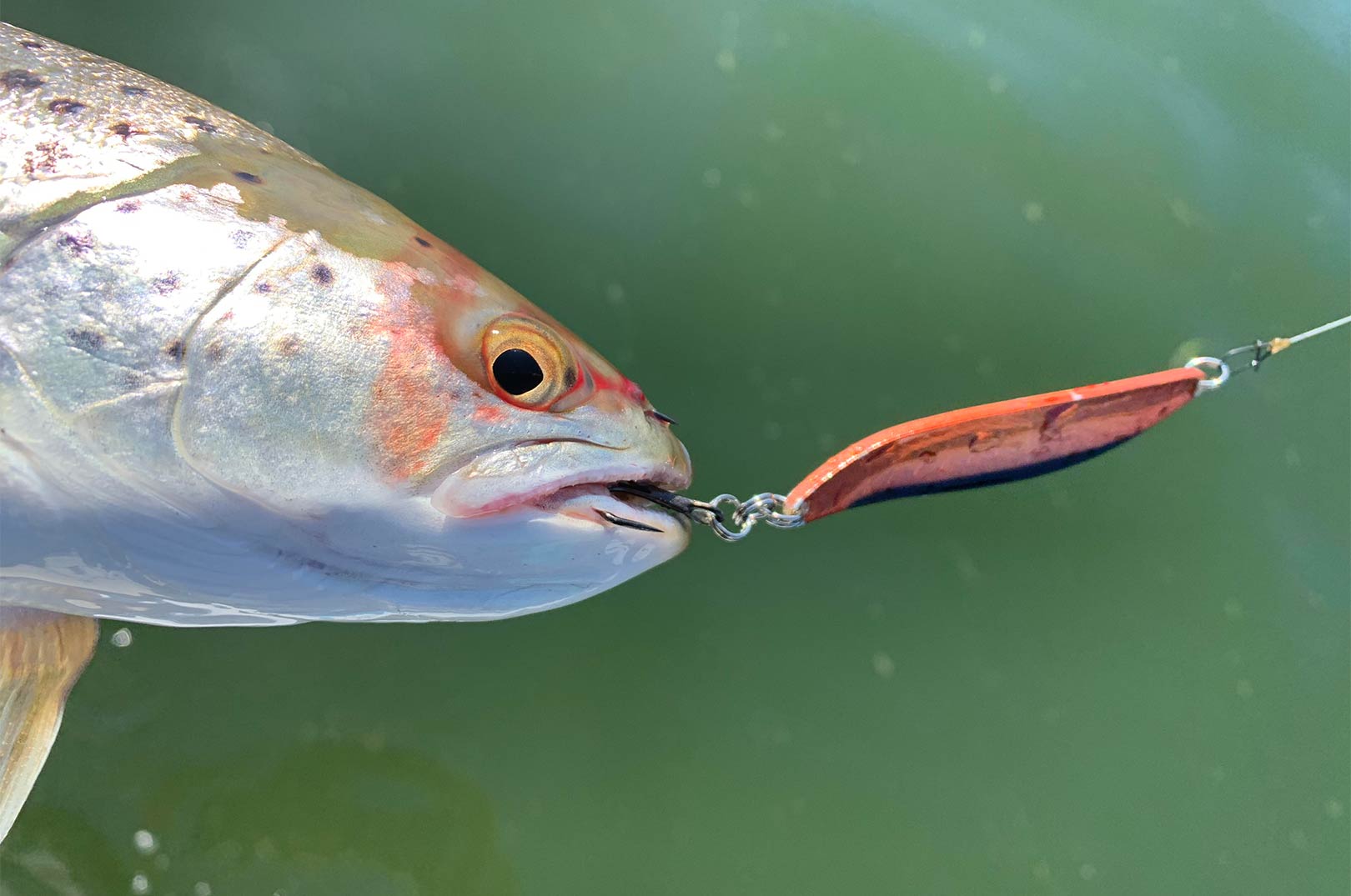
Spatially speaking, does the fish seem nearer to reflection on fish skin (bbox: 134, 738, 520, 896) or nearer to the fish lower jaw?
the fish lower jaw

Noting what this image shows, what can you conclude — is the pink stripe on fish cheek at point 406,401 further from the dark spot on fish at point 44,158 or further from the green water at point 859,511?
the green water at point 859,511

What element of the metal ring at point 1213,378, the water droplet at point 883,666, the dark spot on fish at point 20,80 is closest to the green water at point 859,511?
the water droplet at point 883,666

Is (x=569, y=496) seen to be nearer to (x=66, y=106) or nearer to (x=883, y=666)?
(x=66, y=106)

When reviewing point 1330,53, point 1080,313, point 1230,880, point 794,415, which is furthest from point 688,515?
point 1330,53

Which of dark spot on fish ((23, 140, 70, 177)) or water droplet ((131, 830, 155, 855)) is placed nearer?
dark spot on fish ((23, 140, 70, 177))

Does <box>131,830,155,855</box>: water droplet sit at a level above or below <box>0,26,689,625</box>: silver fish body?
below

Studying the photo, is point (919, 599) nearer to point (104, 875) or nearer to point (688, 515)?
point (688, 515)

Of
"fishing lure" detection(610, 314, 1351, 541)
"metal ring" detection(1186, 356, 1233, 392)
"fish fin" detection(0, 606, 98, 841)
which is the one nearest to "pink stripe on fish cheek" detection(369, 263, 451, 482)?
"fishing lure" detection(610, 314, 1351, 541)
